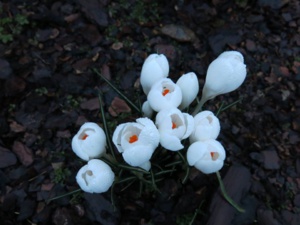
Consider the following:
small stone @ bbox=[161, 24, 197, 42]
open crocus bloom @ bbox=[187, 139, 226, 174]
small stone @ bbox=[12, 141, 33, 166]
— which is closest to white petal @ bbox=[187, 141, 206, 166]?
open crocus bloom @ bbox=[187, 139, 226, 174]

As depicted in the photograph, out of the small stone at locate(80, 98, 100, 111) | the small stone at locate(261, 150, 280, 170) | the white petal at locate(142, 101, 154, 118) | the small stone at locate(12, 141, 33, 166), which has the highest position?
the white petal at locate(142, 101, 154, 118)

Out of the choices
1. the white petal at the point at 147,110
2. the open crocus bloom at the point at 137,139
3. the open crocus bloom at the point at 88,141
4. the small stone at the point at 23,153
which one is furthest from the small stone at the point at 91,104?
the open crocus bloom at the point at 137,139

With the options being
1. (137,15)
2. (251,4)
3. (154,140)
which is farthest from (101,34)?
(154,140)

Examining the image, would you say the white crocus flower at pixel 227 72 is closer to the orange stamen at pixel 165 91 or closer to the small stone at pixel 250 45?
the orange stamen at pixel 165 91

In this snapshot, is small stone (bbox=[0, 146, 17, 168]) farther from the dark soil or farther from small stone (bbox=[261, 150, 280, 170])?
small stone (bbox=[261, 150, 280, 170])

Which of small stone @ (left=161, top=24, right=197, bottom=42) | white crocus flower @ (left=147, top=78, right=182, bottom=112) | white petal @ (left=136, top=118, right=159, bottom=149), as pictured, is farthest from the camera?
small stone @ (left=161, top=24, right=197, bottom=42)

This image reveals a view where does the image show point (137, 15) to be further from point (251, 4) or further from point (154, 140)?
point (154, 140)
